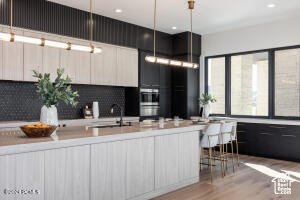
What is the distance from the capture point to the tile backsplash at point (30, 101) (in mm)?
4789

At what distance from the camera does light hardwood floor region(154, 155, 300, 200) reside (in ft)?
11.4

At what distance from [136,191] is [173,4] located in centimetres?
358

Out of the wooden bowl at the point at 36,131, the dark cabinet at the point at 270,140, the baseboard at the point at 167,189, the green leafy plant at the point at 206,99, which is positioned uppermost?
the green leafy plant at the point at 206,99

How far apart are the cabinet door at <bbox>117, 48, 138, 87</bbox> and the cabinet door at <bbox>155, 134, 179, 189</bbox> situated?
2866mm

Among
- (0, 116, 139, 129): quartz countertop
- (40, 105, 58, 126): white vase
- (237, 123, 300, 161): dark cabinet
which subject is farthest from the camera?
(237, 123, 300, 161): dark cabinet

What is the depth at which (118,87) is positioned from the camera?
21.9 ft

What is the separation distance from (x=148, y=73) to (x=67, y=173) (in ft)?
14.8

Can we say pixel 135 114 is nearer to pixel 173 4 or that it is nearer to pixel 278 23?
pixel 173 4

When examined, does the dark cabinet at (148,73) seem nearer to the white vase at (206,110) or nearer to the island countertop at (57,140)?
the white vase at (206,110)

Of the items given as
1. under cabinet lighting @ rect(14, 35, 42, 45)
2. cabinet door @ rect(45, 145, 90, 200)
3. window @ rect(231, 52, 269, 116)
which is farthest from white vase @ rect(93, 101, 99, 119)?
window @ rect(231, 52, 269, 116)

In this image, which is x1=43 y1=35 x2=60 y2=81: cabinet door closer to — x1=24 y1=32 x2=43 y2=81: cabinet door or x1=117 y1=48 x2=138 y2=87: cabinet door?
x1=24 y1=32 x2=43 y2=81: cabinet door

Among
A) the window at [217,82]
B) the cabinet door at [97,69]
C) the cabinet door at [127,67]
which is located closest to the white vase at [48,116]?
the cabinet door at [97,69]

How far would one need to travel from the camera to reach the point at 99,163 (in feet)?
9.29

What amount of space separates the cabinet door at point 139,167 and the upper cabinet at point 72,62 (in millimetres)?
2675
